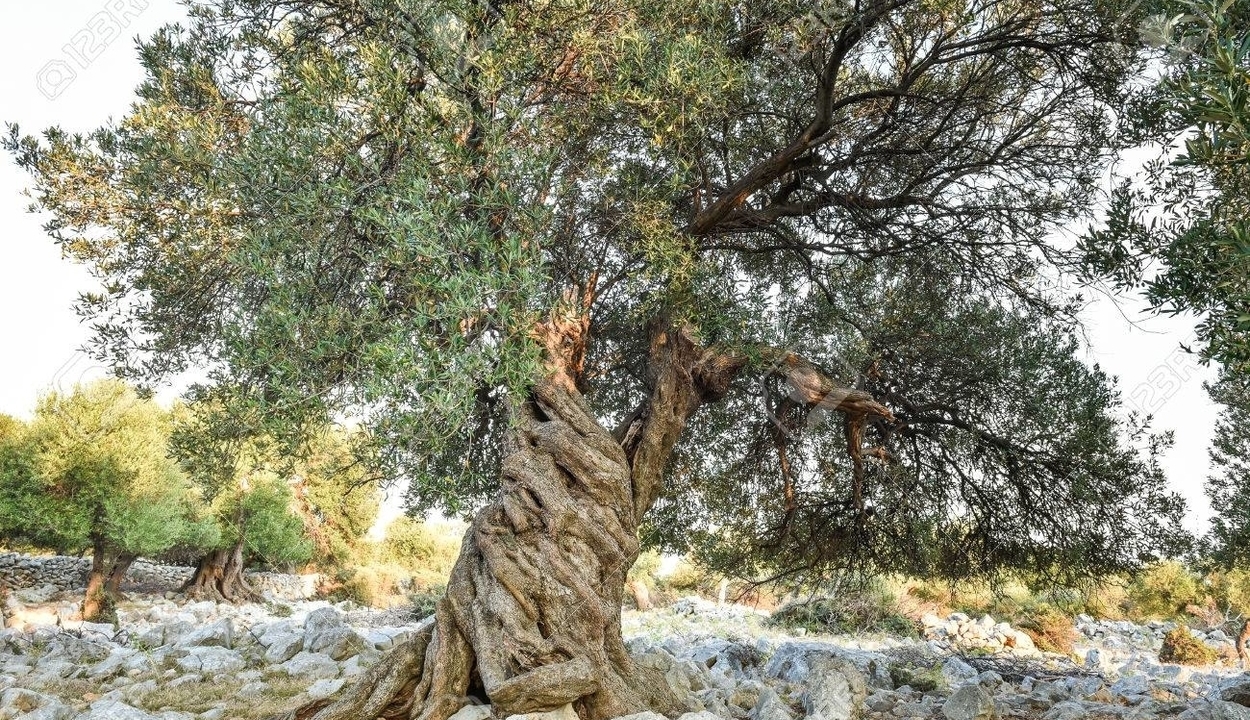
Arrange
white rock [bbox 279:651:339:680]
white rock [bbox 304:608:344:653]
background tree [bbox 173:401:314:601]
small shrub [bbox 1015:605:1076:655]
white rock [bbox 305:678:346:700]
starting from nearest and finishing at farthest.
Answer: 1. white rock [bbox 305:678:346:700]
2. white rock [bbox 279:651:339:680]
3. white rock [bbox 304:608:344:653]
4. small shrub [bbox 1015:605:1076:655]
5. background tree [bbox 173:401:314:601]

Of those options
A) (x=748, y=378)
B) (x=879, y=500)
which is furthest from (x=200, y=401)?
(x=879, y=500)

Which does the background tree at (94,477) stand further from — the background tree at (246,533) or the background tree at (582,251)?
the background tree at (582,251)

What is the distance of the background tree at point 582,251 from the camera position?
550cm

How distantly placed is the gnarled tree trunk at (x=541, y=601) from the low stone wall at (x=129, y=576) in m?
21.9

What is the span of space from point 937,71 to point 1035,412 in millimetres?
4202

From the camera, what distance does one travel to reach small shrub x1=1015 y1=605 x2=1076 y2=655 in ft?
76.8

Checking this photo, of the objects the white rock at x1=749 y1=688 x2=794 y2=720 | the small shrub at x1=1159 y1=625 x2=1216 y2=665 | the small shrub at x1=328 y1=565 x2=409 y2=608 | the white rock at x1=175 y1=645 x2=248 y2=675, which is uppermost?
the small shrub at x1=328 y1=565 x2=409 y2=608

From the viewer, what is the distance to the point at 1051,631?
77.3ft

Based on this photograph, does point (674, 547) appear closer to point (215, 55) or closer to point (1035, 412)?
point (1035, 412)

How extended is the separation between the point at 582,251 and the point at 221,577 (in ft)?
83.2

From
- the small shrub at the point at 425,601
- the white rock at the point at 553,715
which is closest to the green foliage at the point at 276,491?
the white rock at the point at 553,715

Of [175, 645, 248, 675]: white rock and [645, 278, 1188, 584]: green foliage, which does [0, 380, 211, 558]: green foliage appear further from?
[645, 278, 1188, 584]: green foliage

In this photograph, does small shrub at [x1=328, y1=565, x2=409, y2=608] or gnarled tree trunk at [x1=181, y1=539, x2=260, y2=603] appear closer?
gnarled tree trunk at [x1=181, y1=539, x2=260, y2=603]

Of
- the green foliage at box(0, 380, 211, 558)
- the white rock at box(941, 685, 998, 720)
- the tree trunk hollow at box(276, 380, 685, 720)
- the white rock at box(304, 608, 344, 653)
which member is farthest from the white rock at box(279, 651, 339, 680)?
the green foliage at box(0, 380, 211, 558)
